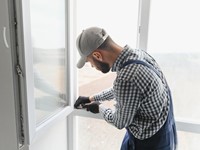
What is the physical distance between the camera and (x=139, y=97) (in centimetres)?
103

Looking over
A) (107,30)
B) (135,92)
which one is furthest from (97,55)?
(107,30)

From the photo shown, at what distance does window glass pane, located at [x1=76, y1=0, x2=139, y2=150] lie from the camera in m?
1.45

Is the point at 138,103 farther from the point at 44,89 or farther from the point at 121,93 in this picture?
the point at 44,89

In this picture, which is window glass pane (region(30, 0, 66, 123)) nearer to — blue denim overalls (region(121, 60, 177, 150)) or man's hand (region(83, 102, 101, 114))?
man's hand (region(83, 102, 101, 114))

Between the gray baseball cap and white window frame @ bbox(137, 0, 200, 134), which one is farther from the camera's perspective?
white window frame @ bbox(137, 0, 200, 134)

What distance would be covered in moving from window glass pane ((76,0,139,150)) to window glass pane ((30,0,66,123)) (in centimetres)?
23

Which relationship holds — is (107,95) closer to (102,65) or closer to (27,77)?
(102,65)

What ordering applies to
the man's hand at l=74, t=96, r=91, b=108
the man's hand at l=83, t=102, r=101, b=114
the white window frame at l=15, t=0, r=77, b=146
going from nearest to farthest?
the white window frame at l=15, t=0, r=77, b=146
the man's hand at l=83, t=102, r=101, b=114
the man's hand at l=74, t=96, r=91, b=108

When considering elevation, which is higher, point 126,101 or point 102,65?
point 102,65

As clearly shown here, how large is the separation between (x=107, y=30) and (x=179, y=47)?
50 centimetres

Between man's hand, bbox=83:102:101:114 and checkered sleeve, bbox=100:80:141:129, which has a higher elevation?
checkered sleeve, bbox=100:80:141:129

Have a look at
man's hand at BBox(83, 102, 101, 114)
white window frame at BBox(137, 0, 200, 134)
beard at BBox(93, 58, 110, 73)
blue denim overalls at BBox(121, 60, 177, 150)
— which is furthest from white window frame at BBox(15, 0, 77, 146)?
white window frame at BBox(137, 0, 200, 134)

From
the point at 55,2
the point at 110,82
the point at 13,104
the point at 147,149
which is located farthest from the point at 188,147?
the point at 55,2

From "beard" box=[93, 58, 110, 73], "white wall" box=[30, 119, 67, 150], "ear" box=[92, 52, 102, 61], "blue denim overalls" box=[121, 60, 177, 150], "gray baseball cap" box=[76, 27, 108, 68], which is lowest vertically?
"white wall" box=[30, 119, 67, 150]
